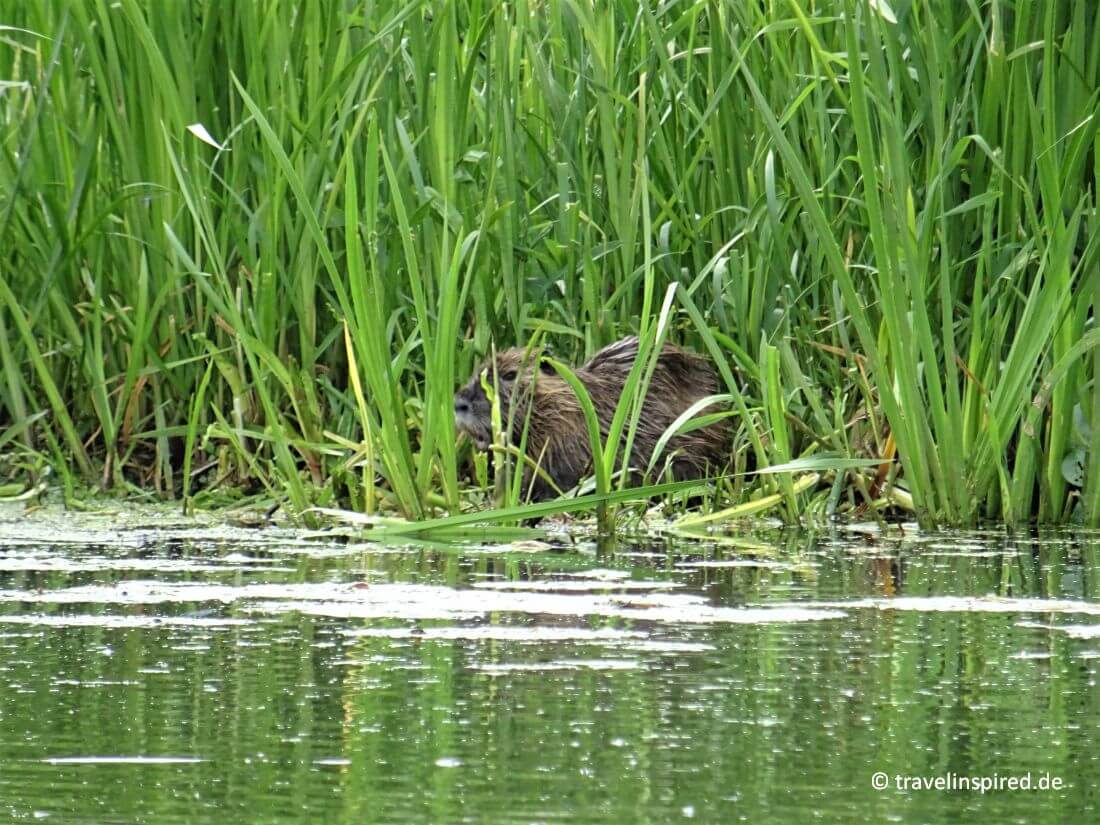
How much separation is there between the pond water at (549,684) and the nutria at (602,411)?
1.23 m

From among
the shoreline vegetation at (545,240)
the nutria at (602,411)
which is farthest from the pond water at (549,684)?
the nutria at (602,411)

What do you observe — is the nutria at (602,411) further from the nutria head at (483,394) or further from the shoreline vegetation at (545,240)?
the shoreline vegetation at (545,240)

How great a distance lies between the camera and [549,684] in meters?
2.50

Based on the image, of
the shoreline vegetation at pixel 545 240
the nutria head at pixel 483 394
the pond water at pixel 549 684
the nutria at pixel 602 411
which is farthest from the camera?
the nutria head at pixel 483 394

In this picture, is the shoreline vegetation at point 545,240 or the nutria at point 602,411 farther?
the nutria at point 602,411

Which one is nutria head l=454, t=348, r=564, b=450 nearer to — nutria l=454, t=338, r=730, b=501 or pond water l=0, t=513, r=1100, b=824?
nutria l=454, t=338, r=730, b=501

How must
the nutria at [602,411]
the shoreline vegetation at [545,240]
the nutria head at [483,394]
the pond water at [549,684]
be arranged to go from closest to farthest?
the pond water at [549,684] → the shoreline vegetation at [545,240] → the nutria at [602,411] → the nutria head at [483,394]

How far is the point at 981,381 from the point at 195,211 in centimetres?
183

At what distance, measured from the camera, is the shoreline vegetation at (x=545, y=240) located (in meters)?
4.20

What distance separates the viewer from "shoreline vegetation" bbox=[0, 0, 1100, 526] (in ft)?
13.8

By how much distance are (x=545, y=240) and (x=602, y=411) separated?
519mm

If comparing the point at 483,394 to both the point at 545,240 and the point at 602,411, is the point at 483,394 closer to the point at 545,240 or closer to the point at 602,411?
the point at 602,411

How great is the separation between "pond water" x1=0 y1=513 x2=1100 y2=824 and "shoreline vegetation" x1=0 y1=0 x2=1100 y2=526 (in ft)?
1.55

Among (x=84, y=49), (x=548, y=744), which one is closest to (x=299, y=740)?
(x=548, y=744)
